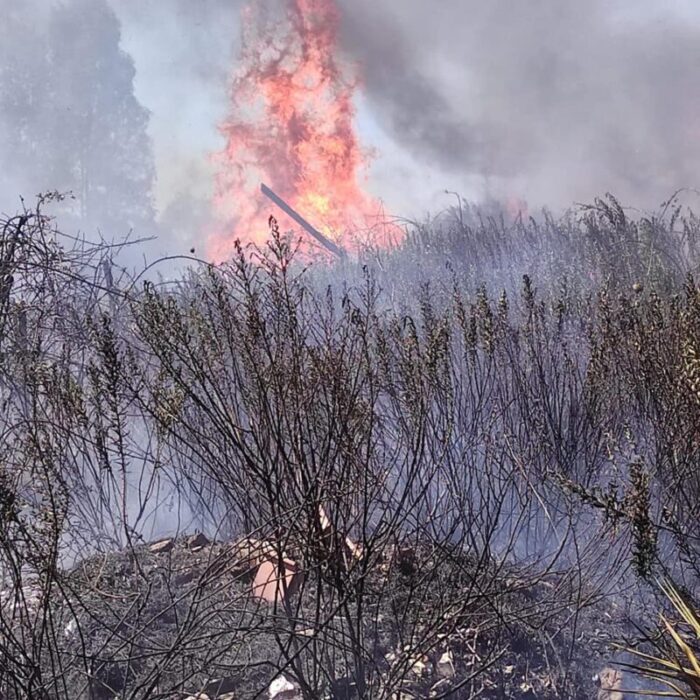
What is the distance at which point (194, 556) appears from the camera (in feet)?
15.0

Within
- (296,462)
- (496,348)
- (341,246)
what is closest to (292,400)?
(296,462)

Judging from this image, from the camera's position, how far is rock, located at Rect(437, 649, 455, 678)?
3197 mm

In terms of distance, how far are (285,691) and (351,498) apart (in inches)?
45.5

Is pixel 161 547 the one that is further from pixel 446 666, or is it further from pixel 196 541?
pixel 446 666

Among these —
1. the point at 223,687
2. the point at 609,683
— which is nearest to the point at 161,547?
the point at 223,687

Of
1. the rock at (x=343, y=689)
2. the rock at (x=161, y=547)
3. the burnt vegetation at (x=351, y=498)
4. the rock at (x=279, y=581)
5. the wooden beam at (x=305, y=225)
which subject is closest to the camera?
the burnt vegetation at (x=351, y=498)

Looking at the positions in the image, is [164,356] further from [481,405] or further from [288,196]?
[288,196]

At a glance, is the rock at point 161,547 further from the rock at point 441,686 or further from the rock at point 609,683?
the rock at point 609,683

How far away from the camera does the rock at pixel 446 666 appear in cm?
320

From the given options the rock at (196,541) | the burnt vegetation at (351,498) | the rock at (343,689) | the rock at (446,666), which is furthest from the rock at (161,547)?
the rock at (446,666)

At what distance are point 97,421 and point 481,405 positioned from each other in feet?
8.92

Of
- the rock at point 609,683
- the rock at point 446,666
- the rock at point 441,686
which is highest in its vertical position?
the rock at point 446,666

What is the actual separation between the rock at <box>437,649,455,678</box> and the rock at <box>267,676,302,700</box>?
2.57 ft

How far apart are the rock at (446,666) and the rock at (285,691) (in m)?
0.78
